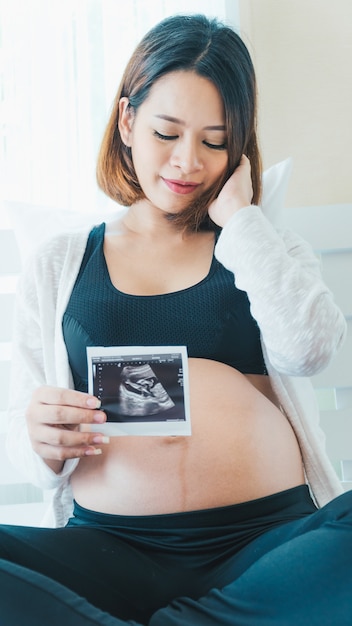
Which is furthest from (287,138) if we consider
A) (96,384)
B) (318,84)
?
(96,384)

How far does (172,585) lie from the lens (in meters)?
1.07

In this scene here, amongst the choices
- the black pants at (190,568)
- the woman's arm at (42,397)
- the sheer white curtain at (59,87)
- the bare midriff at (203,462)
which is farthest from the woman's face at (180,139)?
the black pants at (190,568)

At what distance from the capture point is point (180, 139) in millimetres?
1359

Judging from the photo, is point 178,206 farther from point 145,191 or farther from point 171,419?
point 171,419

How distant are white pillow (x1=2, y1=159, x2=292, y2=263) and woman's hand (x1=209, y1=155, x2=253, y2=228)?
0.16 metres

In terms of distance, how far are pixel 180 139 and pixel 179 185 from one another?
0.28ft

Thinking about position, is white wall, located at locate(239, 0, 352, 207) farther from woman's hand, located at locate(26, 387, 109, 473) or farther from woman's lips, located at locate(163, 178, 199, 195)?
woman's hand, located at locate(26, 387, 109, 473)

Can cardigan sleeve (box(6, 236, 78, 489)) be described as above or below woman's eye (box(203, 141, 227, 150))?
below

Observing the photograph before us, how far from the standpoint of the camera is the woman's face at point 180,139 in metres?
1.35

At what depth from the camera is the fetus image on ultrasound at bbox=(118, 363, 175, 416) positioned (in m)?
1.12

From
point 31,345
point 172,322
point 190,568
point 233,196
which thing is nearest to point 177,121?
point 233,196

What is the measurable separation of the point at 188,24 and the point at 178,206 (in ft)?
1.17

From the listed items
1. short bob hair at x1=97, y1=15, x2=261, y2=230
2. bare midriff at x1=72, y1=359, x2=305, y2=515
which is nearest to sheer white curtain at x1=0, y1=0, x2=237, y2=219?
short bob hair at x1=97, y1=15, x2=261, y2=230

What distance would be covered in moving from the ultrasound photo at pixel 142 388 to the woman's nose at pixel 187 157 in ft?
1.27
